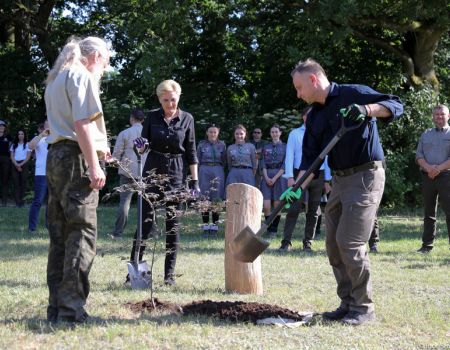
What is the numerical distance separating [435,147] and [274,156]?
351 centimetres

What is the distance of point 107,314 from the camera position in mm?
5473

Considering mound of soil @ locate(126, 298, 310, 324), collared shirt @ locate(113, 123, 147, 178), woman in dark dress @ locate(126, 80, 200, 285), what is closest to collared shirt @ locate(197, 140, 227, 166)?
collared shirt @ locate(113, 123, 147, 178)

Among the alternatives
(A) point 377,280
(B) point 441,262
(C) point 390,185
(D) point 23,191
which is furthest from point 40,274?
(C) point 390,185

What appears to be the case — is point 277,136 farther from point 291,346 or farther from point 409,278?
point 291,346

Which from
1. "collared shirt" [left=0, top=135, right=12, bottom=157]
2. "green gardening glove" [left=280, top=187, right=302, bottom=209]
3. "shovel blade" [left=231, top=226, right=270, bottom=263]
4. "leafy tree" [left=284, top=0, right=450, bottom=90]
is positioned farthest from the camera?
"collared shirt" [left=0, top=135, right=12, bottom=157]

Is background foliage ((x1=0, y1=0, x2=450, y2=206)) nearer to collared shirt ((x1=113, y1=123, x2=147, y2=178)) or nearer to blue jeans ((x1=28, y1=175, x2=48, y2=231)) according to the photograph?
blue jeans ((x1=28, y1=175, x2=48, y2=231))

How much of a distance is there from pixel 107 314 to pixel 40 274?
2471 mm

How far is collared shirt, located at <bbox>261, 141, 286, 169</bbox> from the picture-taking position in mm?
12844

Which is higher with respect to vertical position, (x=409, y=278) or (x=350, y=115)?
(x=350, y=115)

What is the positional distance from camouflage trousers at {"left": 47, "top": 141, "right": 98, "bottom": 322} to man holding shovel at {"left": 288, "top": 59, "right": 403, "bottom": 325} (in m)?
1.87

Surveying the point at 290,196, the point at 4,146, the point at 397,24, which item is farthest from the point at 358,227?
the point at 4,146

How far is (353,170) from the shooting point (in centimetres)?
536

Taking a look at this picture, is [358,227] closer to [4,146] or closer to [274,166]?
[274,166]

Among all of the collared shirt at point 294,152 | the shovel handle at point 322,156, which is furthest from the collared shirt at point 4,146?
the shovel handle at point 322,156
